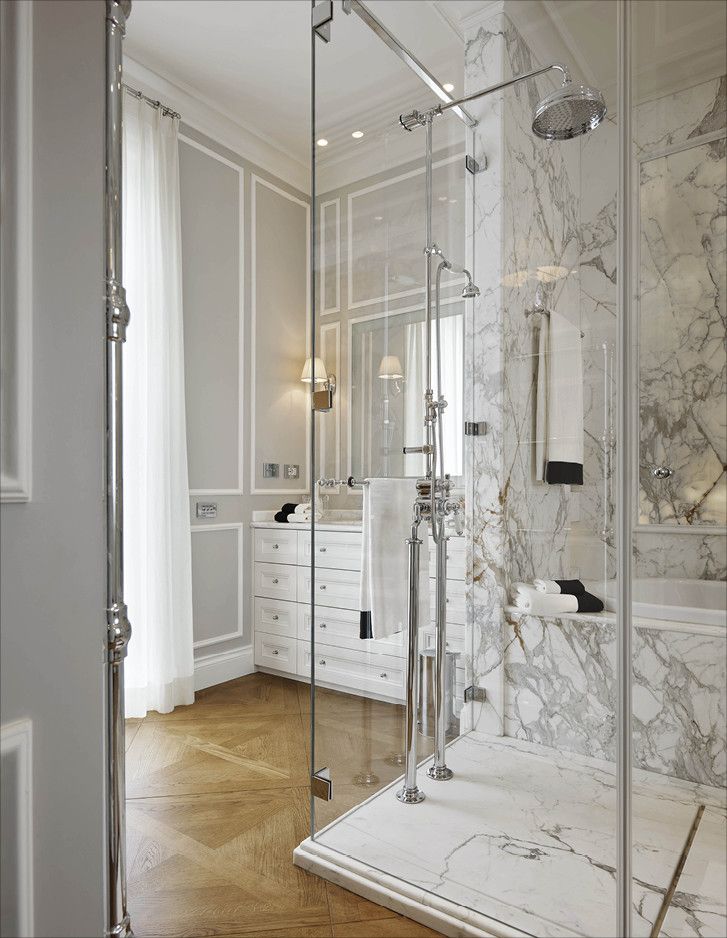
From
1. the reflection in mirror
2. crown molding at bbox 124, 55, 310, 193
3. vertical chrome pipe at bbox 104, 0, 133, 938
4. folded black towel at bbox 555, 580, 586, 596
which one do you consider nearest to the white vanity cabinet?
the reflection in mirror

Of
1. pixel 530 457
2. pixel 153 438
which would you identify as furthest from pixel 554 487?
pixel 153 438

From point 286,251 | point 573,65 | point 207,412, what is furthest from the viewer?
point 286,251

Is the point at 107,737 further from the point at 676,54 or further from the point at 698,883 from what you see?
the point at 676,54

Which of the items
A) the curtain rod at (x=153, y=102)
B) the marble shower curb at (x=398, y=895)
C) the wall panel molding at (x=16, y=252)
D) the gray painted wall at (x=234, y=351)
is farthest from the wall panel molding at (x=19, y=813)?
the curtain rod at (x=153, y=102)

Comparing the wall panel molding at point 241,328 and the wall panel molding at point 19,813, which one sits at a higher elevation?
the wall panel molding at point 241,328

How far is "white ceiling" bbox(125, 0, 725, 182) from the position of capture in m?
1.18

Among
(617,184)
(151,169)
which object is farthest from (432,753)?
(151,169)

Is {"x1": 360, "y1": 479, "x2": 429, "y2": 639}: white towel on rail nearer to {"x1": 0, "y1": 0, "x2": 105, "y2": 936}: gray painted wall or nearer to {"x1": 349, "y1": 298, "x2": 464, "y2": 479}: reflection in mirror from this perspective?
{"x1": 349, "y1": 298, "x2": 464, "y2": 479}: reflection in mirror

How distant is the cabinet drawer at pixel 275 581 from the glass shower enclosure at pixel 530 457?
5.24 ft

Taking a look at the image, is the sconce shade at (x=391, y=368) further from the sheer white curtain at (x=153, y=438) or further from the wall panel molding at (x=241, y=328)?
the wall panel molding at (x=241, y=328)

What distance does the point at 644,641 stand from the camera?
1.22m

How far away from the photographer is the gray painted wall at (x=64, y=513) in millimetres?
964

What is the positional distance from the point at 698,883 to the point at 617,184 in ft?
4.56

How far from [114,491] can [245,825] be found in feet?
4.55
